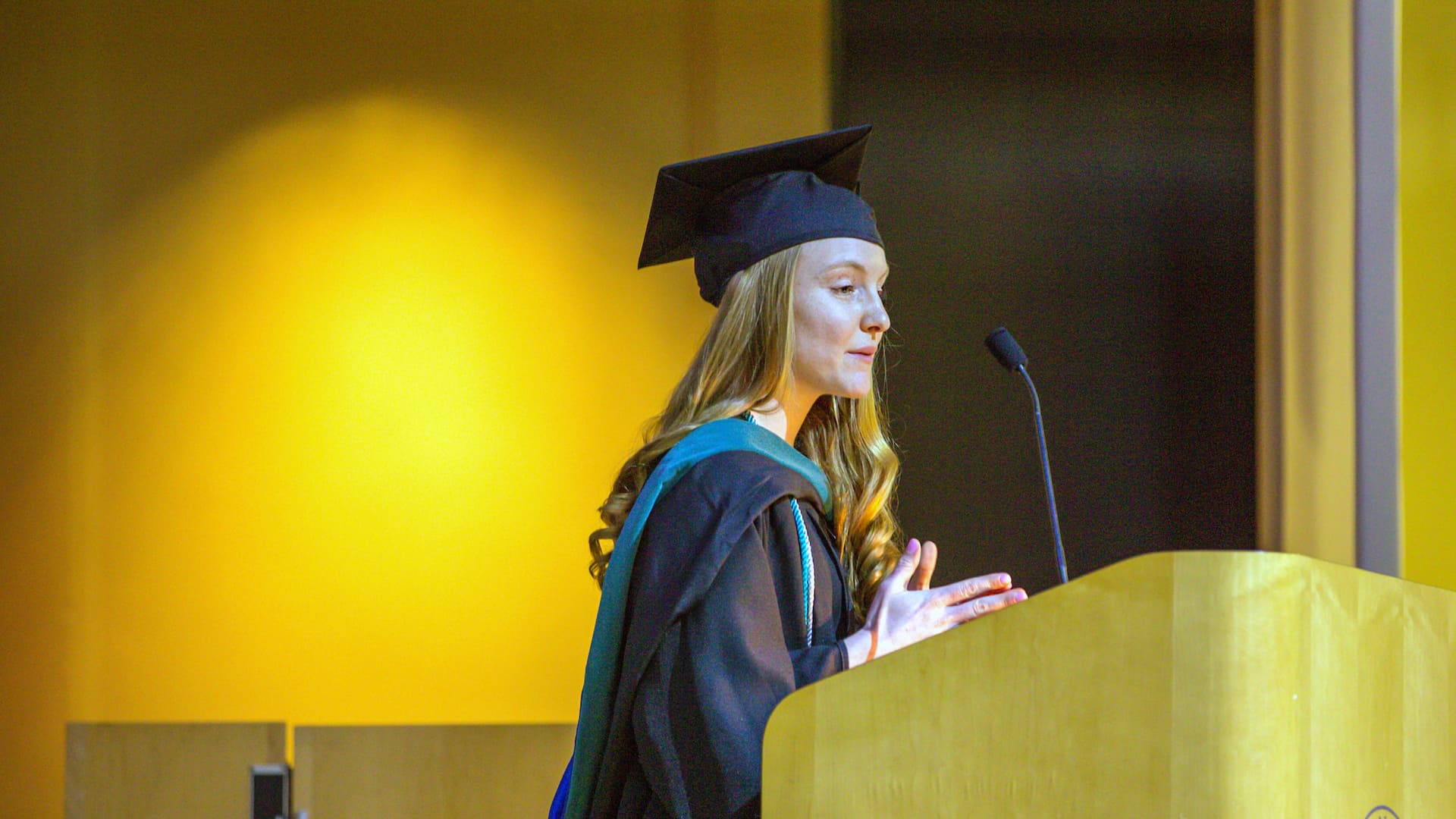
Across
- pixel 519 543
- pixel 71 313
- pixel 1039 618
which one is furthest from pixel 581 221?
pixel 1039 618

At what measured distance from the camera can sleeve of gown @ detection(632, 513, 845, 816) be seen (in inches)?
44.8

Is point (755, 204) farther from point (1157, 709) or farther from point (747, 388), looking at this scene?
point (1157, 709)

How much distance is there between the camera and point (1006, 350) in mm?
1500

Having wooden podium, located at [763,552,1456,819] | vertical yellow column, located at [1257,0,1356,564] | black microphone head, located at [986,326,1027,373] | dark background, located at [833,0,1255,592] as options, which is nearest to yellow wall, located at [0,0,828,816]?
dark background, located at [833,0,1255,592]

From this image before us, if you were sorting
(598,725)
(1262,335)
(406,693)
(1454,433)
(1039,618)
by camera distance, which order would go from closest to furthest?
(1039,618), (598,725), (1454,433), (1262,335), (406,693)

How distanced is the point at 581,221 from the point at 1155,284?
1446 millimetres

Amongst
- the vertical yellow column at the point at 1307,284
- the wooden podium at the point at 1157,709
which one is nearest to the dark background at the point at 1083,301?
the vertical yellow column at the point at 1307,284

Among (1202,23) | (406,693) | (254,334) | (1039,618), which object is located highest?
(1202,23)

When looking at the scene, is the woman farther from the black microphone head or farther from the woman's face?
the black microphone head

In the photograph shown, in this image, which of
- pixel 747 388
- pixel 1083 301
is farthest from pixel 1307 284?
pixel 747 388

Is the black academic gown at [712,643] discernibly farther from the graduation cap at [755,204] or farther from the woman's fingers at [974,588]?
the graduation cap at [755,204]

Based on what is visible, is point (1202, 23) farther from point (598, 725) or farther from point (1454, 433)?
point (598, 725)

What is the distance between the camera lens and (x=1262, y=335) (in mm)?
2832

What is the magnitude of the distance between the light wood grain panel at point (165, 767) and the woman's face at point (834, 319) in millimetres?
1655
